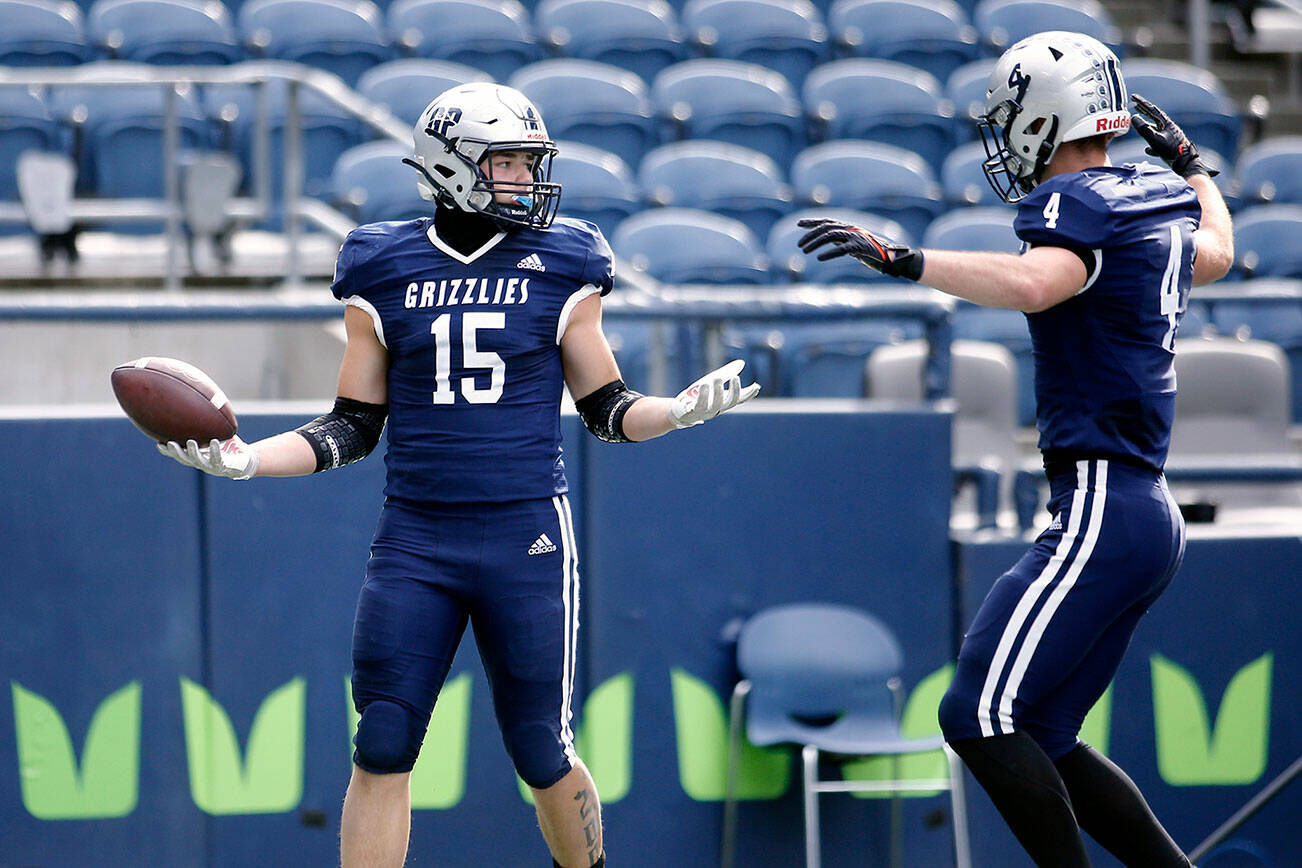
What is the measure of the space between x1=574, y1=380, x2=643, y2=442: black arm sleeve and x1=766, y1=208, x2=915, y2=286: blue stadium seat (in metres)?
3.20

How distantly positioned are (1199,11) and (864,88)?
281cm

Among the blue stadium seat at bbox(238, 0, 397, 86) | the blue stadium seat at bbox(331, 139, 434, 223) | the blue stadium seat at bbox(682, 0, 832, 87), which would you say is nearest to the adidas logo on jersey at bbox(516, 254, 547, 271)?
the blue stadium seat at bbox(331, 139, 434, 223)

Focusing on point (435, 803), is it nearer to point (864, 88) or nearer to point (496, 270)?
point (496, 270)

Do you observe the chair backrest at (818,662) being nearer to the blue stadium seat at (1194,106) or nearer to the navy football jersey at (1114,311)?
the navy football jersey at (1114,311)

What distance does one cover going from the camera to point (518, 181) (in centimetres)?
338

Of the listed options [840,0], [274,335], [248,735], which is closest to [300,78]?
[274,335]

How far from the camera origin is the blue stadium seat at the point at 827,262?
6.84 m

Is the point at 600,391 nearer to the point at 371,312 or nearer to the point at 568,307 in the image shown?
the point at 568,307

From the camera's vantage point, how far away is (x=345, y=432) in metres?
3.44

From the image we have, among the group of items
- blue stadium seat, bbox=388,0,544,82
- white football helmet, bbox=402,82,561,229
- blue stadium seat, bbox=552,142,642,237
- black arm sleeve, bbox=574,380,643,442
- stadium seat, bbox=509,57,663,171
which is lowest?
black arm sleeve, bbox=574,380,643,442

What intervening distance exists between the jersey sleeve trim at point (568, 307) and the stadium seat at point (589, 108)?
200 inches

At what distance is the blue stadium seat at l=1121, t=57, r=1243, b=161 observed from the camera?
894 cm

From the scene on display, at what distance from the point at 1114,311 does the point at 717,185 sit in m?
5.07

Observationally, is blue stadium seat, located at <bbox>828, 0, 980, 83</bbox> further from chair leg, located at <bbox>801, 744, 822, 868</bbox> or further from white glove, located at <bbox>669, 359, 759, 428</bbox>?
white glove, located at <bbox>669, 359, 759, 428</bbox>
